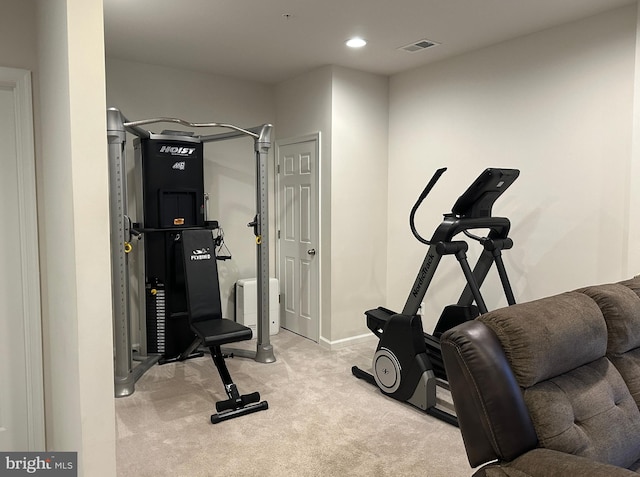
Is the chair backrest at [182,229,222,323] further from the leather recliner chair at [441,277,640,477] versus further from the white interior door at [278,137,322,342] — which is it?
the leather recliner chair at [441,277,640,477]

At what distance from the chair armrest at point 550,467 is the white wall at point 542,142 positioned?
208 cm

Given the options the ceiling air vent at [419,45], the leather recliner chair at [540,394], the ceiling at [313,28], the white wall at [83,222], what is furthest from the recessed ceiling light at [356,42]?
the leather recliner chair at [540,394]

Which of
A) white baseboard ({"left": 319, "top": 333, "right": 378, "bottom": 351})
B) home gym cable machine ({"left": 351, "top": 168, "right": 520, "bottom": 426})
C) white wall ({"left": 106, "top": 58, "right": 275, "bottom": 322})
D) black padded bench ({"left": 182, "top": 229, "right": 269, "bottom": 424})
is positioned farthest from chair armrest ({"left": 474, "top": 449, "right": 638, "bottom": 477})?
white wall ({"left": 106, "top": 58, "right": 275, "bottom": 322})

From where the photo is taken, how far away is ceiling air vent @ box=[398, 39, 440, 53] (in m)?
3.62

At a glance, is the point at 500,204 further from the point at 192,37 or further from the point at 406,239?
the point at 192,37

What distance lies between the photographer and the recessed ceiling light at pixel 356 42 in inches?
140

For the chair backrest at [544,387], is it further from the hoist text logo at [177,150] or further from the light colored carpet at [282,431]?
the hoist text logo at [177,150]

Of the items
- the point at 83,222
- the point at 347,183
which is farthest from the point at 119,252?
the point at 347,183

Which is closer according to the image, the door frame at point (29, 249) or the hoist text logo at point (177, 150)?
the door frame at point (29, 249)

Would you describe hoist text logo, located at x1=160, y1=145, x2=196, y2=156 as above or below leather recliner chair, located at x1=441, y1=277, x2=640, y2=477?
above

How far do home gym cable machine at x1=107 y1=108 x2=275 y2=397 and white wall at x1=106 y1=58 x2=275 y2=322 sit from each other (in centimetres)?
50

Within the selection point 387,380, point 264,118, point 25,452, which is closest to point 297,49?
point 264,118

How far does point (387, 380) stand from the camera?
3324 mm

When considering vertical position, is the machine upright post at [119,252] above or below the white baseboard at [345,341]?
above
